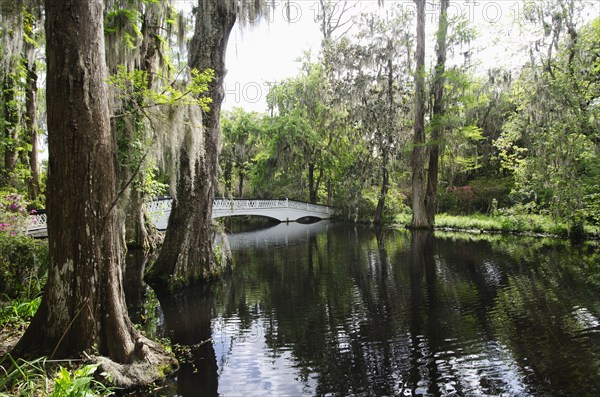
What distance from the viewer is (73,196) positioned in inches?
144

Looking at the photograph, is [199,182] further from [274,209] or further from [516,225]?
[274,209]

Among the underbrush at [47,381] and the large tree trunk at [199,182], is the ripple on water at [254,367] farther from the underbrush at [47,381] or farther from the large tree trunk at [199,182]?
the large tree trunk at [199,182]

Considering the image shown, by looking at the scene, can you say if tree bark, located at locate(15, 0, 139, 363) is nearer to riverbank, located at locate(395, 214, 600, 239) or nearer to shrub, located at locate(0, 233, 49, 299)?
shrub, located at locate(0, 233, 49, 299)

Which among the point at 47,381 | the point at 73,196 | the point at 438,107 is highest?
the point at 438,107

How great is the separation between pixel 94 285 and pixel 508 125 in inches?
691

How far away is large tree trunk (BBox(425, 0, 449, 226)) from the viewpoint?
1811cm

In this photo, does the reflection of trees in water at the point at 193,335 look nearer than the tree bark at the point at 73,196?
No

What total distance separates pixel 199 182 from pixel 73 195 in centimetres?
505

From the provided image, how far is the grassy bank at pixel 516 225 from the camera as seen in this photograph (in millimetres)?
14523

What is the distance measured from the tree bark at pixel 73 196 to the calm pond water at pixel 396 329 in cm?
109

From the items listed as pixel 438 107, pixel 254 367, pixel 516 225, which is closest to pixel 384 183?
pixel 438 107

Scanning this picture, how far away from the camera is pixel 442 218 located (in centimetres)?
2123

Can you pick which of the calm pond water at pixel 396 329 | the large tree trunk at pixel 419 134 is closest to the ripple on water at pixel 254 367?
the calm pond water at pixel 396 329

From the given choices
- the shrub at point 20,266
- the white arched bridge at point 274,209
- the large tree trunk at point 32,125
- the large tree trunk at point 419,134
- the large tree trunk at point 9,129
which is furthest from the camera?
the white arched bridge at point 274,209
